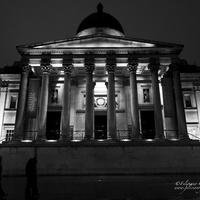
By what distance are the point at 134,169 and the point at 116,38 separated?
51.7ft

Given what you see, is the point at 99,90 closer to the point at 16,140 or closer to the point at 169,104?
the point at 169,104

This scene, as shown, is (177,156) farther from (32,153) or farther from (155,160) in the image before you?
(32,153)

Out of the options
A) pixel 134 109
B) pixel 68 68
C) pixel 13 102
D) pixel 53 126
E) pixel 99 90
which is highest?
pixel 68 68

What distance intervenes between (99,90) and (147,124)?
8588 millimetres

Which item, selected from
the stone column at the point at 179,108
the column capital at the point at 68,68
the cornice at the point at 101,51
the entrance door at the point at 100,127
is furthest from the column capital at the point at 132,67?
the entrance door at the point at 100,127

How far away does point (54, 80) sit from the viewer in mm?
33531

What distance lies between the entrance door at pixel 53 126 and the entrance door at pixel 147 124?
1201 cm

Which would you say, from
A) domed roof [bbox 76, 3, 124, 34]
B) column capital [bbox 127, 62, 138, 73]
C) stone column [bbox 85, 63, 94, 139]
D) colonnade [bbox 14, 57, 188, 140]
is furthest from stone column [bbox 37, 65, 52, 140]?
domed roof [bbox 76, 3, 124, 34]

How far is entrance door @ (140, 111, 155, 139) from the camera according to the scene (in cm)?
3125

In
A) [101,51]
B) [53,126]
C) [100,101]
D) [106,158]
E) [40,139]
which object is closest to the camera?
[106,158]

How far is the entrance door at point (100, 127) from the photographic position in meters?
31.0

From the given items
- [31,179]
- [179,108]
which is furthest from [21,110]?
[179,108]

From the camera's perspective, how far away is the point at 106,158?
23359 mm

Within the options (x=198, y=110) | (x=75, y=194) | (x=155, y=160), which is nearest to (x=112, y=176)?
(x=155, y=160)
